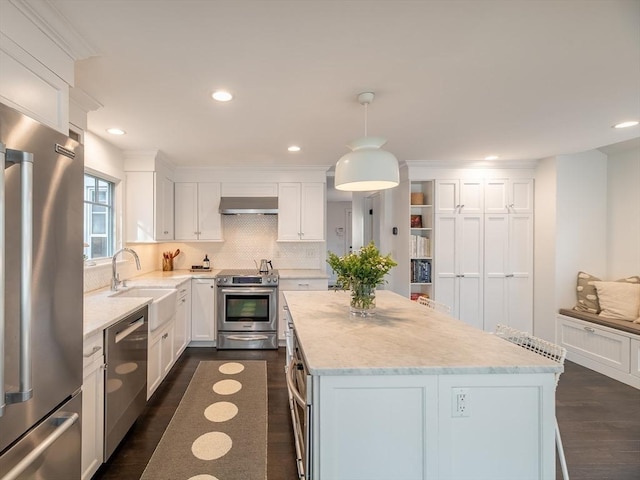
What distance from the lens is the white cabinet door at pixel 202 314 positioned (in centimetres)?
398

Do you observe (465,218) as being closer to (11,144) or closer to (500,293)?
(500,293)

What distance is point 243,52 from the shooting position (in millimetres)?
1642

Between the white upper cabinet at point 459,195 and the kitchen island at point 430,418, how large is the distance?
3.07 m

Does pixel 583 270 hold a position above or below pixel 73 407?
above

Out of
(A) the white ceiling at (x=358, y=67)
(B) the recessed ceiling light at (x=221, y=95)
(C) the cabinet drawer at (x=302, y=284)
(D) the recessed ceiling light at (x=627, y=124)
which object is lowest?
(C) the cabinet drawer at (x=302, y=284)

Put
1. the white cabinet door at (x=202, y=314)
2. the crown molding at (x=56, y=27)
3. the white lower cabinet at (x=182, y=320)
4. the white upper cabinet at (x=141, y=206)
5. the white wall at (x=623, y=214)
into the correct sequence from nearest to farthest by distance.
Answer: the crown molding at (x=56, y=27) < the white lower cabinet at (x=182, y=320) < the white wall at (x=623, y=214) < the white upper cabinet at (x=141, y=206) < the white cabinet door at (x=202, y=314)

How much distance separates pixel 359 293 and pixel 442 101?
1.51 metres

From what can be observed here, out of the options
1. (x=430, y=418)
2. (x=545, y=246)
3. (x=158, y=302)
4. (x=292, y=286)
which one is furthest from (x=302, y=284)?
(x=545, y=246)

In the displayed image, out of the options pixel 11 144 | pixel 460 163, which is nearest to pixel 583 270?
pixel 460 163

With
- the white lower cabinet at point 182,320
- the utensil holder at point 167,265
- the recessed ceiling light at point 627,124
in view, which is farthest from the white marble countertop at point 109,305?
the recessed ceiling light at point 627,124

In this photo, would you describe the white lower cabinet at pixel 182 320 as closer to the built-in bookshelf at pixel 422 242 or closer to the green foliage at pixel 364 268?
the green foliage at pixel 364 268

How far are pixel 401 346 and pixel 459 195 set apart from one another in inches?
127

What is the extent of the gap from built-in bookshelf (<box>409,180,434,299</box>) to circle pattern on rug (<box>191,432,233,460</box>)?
9.56 ft

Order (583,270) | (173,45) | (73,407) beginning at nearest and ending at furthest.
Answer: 1. (73,407)
2. (173,45)
3. (583,270)
